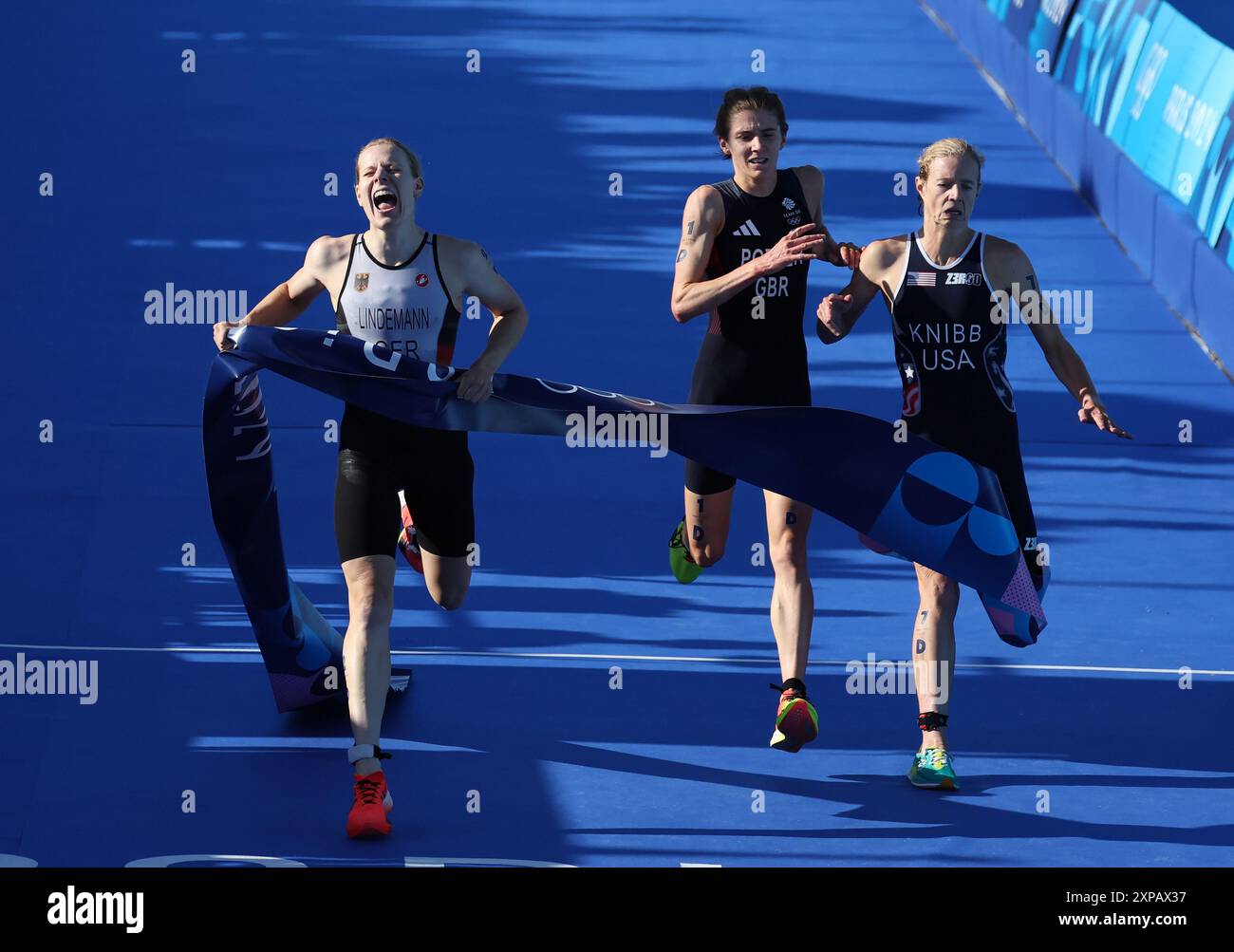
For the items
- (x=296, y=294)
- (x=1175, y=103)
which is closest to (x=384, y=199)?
(x=296, y=294)

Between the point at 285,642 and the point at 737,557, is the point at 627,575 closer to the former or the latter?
the point at 737,557

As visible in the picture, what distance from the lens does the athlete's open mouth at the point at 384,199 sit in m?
8.10

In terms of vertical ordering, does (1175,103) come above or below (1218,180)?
above

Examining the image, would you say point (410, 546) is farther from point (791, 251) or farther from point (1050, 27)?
point (1050, 27)

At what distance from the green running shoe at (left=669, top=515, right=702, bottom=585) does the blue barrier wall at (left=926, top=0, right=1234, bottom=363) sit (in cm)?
542

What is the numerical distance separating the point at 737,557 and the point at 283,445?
289cm

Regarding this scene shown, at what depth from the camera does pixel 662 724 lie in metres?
8.89

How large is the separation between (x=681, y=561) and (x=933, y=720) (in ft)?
5.84

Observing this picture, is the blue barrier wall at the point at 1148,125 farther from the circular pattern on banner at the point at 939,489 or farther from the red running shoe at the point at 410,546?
the red running shoe at the point at 410,546

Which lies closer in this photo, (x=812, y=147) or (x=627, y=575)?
(x=627, y=575)

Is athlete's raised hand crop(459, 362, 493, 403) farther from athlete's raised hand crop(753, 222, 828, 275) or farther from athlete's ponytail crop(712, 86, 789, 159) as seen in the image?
athlete's ponytail crop(712, 86, 789, 159)

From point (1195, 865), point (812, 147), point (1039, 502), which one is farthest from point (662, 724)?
point (812, 147)

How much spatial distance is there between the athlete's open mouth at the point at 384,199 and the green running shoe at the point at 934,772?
9.63 ft

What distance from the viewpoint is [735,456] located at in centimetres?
830
